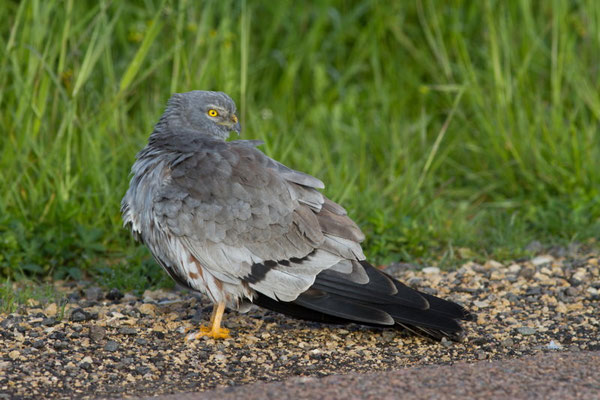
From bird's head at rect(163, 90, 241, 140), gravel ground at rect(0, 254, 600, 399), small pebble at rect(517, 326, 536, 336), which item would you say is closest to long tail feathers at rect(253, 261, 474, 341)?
gravel ground at rect(0, 254, 600, 399)

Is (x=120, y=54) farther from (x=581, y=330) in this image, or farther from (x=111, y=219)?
(x=581, y=330)

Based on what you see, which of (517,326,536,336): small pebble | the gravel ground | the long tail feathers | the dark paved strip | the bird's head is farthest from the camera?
the bird's head

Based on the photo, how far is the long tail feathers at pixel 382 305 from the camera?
3.86 metres

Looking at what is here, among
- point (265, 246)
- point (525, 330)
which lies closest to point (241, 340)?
point (265, 246)

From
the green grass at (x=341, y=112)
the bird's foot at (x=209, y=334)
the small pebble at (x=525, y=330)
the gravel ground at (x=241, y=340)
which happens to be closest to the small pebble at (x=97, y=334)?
the gravel ground at (x=241, y=340)

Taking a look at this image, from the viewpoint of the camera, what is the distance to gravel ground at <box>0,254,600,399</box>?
3.58 meters

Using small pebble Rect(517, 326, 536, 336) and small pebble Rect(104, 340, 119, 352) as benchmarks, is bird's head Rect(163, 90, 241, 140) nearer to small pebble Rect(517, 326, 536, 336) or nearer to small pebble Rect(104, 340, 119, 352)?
small pebble Rect(104, 340, 119, 352)

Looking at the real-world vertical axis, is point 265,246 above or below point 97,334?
above

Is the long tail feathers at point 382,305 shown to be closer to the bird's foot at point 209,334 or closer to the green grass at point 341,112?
the bird's foot at point 209,334

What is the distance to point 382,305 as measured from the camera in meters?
3.88

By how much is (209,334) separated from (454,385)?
1.39 meters

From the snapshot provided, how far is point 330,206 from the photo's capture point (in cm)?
414

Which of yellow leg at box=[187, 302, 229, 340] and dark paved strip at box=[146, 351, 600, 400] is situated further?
yellow leg at box=[187, 302, 229, 340]

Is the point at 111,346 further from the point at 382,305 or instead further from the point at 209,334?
the point at 382,305
